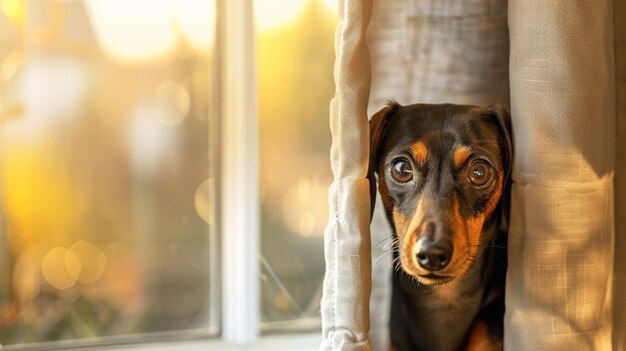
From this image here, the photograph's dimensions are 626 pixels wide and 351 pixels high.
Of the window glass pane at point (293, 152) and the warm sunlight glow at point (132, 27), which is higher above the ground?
the warm sunlight glow at point (132, 27)

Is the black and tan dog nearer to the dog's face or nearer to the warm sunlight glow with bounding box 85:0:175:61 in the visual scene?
the dog's face

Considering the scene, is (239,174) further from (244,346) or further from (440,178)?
(440,178)

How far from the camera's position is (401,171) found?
3.76ft

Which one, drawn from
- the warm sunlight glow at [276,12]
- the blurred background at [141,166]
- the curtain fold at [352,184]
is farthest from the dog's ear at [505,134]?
the warm sunlight glow at [276,12]

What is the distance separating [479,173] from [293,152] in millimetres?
677

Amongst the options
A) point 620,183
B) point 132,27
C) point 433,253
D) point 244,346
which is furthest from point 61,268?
point 620,183

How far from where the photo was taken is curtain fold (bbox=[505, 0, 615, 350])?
1.09 meters

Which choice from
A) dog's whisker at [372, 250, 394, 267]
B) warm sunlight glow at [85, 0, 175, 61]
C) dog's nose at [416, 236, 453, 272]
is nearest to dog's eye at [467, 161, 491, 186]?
dog's nose at [416, 236, 453, 272]

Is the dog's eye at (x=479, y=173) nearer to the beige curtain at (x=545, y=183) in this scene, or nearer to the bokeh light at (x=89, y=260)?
the beige curtain at (x=545, y=183)

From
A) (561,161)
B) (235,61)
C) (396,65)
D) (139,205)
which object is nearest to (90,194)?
(139,205)

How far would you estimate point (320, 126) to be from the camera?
1746mm

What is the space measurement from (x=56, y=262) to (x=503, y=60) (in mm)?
1122

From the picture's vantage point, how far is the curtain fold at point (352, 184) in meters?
1.05

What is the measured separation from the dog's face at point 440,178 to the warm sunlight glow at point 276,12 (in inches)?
22.6
